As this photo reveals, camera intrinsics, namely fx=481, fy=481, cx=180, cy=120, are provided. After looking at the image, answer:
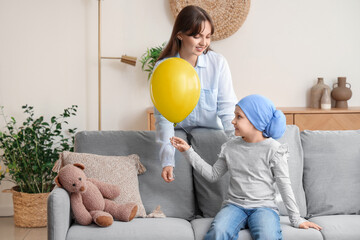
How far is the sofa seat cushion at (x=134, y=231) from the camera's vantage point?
2170mm

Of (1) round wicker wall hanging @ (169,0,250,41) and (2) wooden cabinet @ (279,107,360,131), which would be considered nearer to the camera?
(2) wooden cabinet @ (279,107,360,131)

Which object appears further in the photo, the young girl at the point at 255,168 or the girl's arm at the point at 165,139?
the girl's arm at the point at 165,139

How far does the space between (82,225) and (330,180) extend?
1.35 m

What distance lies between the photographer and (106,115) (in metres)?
4.21

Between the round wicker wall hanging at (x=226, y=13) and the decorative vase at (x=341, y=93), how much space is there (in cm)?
101

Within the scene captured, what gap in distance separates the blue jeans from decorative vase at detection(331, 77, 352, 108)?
2.24 meters

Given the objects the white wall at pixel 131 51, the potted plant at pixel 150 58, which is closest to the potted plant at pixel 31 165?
the white wall at pixel 131 51

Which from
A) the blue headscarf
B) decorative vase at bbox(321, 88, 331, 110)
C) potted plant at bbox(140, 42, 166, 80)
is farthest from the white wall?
the blue headscarf

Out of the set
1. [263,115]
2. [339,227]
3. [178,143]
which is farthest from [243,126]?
[339,227]

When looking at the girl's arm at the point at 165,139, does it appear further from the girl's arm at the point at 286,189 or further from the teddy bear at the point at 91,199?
the girl's arm at the point at 286,189

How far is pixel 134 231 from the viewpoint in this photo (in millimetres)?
2209

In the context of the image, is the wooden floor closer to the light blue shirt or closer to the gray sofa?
the gray sofa

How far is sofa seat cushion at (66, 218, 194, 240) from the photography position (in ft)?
7.12

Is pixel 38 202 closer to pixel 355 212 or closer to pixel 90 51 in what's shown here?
pixel 90 51
